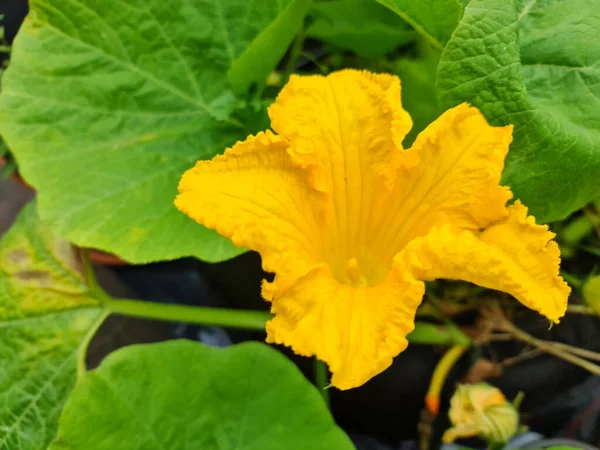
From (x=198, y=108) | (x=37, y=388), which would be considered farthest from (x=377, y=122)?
(x=37, y=388)

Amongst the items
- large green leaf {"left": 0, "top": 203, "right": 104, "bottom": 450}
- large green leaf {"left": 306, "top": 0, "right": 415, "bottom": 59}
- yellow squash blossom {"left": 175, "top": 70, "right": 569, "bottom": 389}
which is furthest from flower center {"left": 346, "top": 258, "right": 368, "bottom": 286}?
large green leaf {"left": 0, "top": 203, "right": 104, "bottom": 450}

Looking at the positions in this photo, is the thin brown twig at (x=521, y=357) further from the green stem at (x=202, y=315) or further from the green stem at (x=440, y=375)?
A: the green stem at (x=202, y=315)

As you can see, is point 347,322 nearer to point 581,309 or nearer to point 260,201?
point 260,201

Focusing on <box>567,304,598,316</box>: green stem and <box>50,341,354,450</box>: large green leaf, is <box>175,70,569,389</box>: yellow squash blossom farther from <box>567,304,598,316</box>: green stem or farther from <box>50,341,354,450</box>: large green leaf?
<box>567,304,598,316</box>: green stem

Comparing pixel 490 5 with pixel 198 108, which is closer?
pixel 490 5

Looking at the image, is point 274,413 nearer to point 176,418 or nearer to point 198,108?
point 176,418
